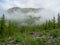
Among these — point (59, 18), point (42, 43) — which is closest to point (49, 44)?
point (42, 43)

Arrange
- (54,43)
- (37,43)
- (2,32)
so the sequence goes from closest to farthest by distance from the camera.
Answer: (37,43)
(54,43)
(2,32)

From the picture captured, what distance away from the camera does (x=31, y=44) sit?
25.0ft

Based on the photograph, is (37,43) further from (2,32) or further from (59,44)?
(2,32)

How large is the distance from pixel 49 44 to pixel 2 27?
4090 cm

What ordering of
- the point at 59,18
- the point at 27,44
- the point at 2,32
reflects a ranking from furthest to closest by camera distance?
the point at 59,18, the point at 2,32, the point at 27,44

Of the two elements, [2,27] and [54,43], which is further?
[2,27]

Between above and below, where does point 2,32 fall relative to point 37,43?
below

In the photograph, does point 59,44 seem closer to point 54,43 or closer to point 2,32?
point 54,43

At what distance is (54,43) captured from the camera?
8.20m

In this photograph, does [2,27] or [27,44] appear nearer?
[27,44]

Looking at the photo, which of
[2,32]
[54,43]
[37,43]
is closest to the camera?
[37,43]

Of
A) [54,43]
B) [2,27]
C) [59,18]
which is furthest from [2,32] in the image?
[59,18]

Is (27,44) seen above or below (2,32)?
above

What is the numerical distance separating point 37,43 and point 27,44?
629mm
